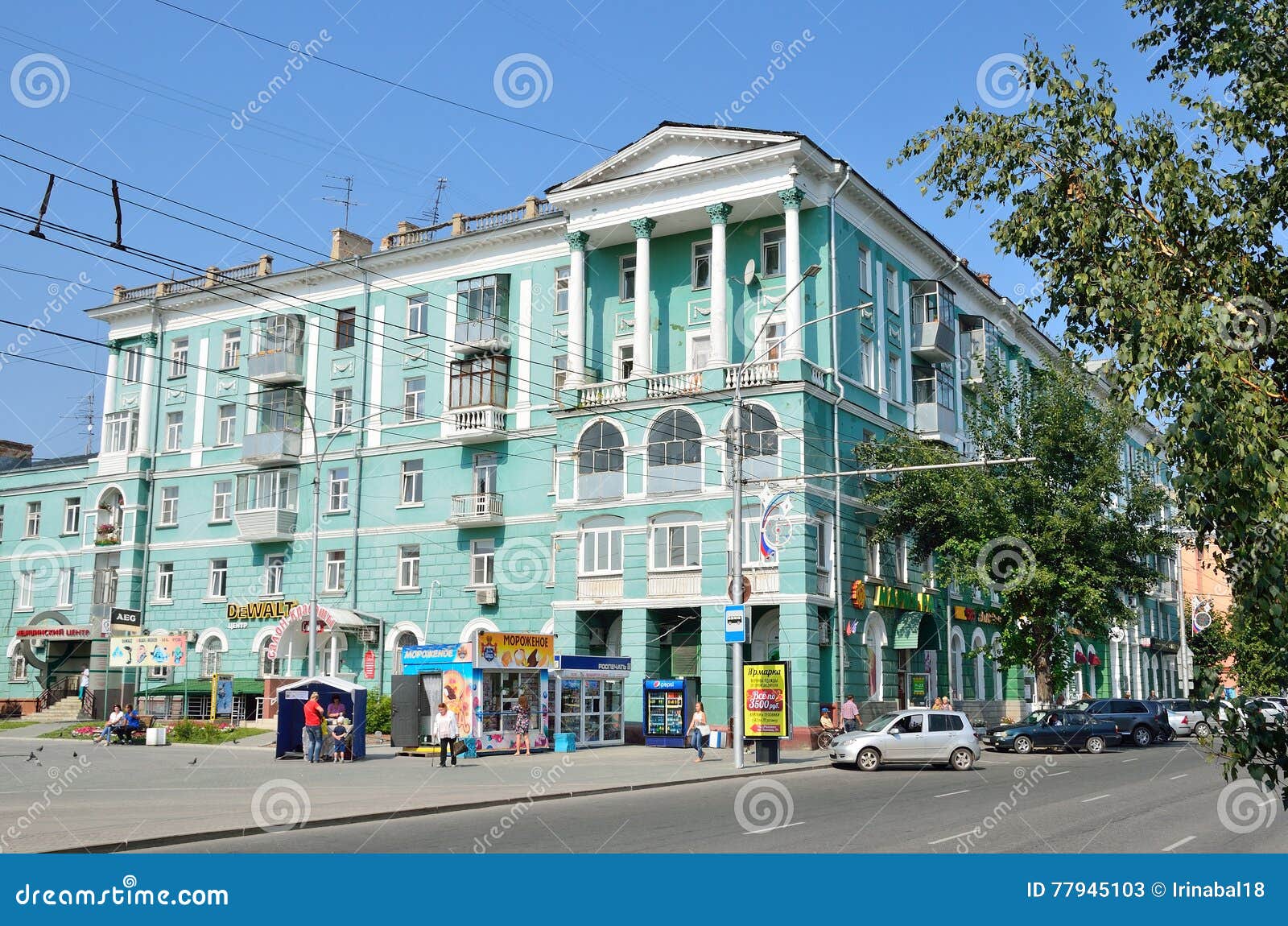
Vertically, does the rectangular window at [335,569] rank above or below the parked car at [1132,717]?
above

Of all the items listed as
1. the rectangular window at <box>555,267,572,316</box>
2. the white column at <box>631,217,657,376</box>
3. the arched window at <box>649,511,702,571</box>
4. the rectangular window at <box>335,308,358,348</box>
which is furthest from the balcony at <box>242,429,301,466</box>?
the arched window at <box>649,511,702,571</box>

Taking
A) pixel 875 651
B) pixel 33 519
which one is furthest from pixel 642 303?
pixel 33 519

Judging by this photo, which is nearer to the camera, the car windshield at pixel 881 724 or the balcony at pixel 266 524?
the car windshield at pixel 881 724

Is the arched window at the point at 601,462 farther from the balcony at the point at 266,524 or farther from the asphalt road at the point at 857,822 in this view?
the asphalt road at the point at 857,822

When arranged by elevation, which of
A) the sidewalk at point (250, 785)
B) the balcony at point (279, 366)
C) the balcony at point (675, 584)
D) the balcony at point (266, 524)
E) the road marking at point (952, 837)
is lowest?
the sidewalk at point (250, 785)

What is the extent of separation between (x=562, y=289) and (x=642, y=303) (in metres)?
5.44

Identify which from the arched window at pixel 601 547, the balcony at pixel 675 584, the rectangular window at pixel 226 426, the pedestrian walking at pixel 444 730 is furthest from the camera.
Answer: the rectangular window at pixel 226 426

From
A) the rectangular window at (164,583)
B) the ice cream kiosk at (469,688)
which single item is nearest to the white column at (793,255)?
the ice cream kiosk at (469,688)

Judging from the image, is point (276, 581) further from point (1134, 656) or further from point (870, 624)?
point (1134, 656)

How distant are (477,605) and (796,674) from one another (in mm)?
13927

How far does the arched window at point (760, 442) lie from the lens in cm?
4012

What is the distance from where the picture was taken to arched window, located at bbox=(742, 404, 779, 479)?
4012cm

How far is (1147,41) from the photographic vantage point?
8039mm

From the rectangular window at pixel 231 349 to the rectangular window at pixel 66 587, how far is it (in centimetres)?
1263
